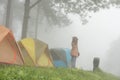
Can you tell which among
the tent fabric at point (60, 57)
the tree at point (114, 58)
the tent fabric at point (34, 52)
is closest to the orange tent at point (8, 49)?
the tent fabric at point (34, 52)

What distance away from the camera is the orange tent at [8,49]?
17.5m

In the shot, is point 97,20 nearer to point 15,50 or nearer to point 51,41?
point 51,41

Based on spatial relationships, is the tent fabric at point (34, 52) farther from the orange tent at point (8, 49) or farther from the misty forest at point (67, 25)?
the orange tent at point (8, 49)

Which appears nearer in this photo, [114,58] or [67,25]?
[67,25]

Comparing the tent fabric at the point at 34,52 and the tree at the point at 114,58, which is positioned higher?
the tent fabric at the point at 34,52

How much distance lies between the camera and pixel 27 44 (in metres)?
21.9

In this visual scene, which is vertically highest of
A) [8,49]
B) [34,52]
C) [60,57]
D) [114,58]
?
[8,49]

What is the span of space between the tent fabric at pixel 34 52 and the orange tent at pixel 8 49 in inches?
95.5

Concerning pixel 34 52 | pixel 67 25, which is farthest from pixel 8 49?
pixel 67 25

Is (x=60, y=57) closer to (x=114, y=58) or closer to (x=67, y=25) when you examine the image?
(x=67, y=25)

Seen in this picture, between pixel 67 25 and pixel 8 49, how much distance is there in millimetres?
46033

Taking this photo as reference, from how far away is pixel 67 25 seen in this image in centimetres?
6375

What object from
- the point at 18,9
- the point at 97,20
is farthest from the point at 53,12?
the point at 97,20

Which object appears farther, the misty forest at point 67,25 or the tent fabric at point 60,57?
the misty forest at point 67,25
